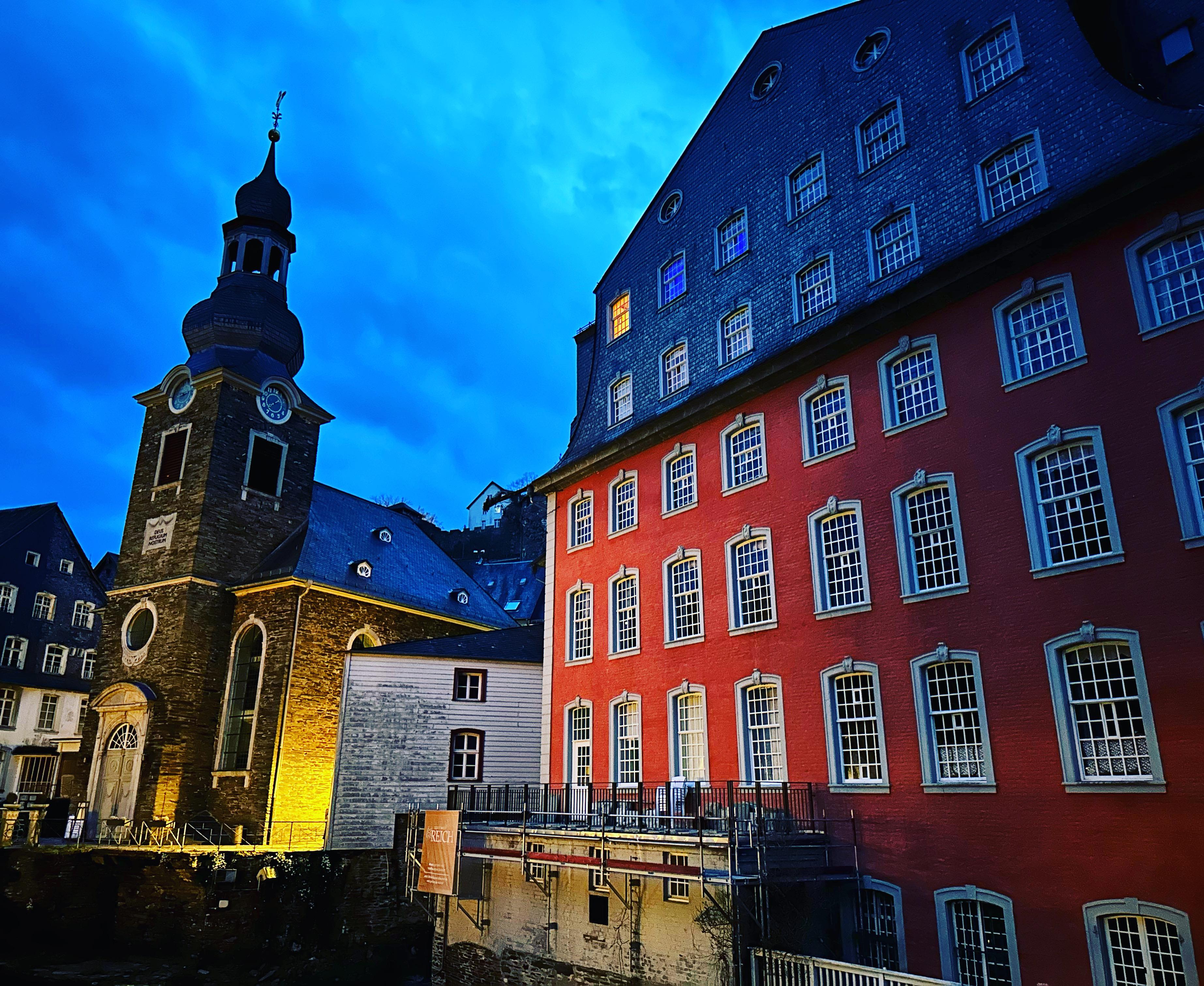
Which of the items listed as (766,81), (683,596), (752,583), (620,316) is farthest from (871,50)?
(683,596)

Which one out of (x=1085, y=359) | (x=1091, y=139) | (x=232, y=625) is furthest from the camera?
(x=232, y=625)

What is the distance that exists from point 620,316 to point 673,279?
7.33 feet

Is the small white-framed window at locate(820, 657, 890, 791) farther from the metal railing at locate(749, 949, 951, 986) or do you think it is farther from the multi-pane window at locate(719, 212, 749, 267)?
the multi-pane window at locate(719, 212, 749, 267)

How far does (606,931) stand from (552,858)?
1.70 metres

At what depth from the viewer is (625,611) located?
21312mm

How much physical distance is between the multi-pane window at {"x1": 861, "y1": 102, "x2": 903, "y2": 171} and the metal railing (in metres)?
14.6

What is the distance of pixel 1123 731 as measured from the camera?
12016 millimetres

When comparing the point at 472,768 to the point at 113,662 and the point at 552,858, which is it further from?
the point at 113,662

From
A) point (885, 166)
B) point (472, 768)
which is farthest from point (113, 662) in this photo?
point (885, 166)

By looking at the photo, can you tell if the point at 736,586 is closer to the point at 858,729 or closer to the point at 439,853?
the point at 858,729

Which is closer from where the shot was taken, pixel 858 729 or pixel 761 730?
pixel 858 729

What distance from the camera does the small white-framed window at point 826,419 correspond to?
55.5 ft

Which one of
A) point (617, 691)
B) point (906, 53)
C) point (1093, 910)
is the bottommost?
point (1093, 910)

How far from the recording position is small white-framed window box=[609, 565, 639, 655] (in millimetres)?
20828
